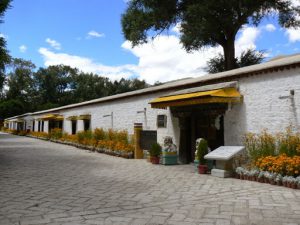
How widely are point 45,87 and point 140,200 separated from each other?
66453 mm

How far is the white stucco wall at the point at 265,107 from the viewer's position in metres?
8.13

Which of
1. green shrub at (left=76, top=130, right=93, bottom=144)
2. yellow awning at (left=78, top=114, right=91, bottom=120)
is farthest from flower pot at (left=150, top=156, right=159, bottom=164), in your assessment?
yellow awning at (left=78, top=114, right=91, bottom=120)

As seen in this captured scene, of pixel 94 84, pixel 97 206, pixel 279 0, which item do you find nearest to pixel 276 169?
pixel 97 206

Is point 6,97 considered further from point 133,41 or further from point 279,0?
point 279,0

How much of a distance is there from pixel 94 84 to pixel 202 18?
1648 inches

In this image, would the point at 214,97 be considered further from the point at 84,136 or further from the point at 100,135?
the point at 84,136

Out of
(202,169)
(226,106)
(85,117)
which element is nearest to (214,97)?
(226,106)

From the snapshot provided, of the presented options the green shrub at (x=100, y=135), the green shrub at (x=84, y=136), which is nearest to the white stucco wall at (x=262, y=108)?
the green shrub at (x=100, y=135)

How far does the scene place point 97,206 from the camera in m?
5.49

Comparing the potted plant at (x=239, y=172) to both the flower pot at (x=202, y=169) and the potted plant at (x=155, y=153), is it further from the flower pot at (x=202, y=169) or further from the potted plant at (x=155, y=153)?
the potted plant at (x=155, y=153)

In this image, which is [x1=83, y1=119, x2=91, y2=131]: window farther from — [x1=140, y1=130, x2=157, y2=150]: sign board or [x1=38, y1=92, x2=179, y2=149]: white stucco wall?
[x1=140, y1=130, x2=157, y2=150]: sign board

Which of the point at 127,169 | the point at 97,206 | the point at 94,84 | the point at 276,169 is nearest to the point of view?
the point at 97,206

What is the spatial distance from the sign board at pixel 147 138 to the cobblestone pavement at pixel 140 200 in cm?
430

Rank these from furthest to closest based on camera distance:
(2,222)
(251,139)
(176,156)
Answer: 1. (176,156)
2. (251,139)
3. (2,222)
